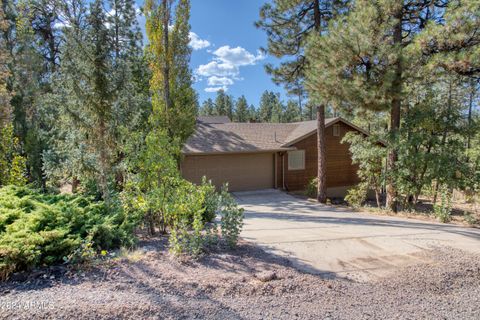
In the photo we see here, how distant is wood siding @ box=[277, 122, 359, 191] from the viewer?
15.3m

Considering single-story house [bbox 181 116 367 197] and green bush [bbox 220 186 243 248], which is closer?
green bush [bbox 220 186 243 248]

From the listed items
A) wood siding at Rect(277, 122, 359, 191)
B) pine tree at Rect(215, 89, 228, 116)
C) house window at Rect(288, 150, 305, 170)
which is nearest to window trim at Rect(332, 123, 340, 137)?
wood siding at Rect(277, 122, 359, 191)

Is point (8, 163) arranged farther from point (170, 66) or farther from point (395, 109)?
point (395, 109)

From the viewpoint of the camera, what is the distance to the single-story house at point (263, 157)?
13.6 m

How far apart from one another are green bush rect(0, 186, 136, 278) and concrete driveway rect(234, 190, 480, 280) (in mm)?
2712

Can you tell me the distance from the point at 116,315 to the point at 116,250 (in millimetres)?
1906

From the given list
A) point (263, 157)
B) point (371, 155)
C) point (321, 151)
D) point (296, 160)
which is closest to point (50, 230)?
point (321, 151)

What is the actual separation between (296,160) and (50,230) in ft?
42.0

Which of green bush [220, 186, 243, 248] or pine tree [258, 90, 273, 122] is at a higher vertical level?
pine tree [258, 90, 273, 122]

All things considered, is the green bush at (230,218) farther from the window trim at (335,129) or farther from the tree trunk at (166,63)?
the window trim at (335,129)

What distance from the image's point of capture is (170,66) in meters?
10.1

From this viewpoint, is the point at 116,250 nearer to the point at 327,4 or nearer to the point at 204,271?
the point at 204,271

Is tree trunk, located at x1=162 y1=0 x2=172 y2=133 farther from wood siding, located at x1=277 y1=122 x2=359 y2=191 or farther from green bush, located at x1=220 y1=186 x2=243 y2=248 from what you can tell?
wood siding, located at x1=277 y1=122 x2=359 y2=191

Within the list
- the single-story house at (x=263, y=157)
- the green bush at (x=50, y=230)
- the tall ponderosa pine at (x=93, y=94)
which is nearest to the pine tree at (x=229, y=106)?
the single-story house at (x=263, y=157)
